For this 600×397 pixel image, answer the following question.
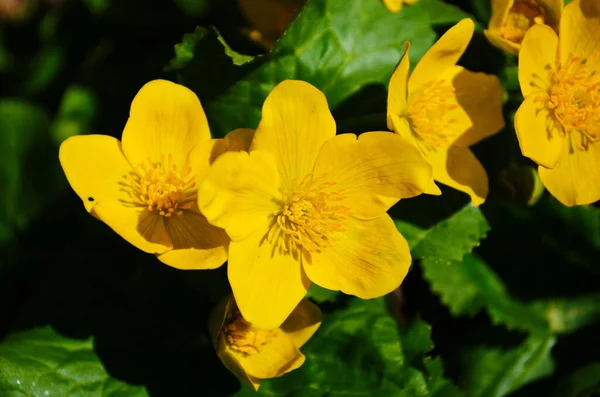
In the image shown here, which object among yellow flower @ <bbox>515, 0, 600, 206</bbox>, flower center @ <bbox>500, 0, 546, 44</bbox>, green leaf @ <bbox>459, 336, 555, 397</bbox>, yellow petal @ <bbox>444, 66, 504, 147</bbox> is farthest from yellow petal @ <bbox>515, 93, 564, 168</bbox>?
green leaf @ <bbox>459, 336, 555, 397</bbox>

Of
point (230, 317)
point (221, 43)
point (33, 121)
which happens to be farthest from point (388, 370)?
point (33, 121)

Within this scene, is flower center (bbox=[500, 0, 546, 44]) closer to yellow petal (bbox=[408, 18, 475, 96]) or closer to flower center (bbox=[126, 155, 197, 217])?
yellow petal (bbox=[408, 18, 475, 96])

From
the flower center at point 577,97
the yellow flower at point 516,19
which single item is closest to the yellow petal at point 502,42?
the yellow flower at point 516,19

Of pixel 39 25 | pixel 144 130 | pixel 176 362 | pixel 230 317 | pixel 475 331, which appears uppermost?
pixel 144 130

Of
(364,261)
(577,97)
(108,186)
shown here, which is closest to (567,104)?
(577,97)

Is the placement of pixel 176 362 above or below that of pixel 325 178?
below

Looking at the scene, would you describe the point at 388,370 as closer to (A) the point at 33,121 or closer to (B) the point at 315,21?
(B) the point at 315,21
